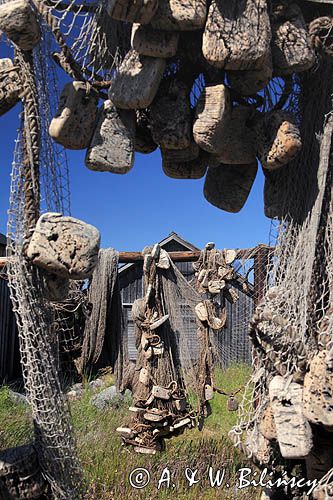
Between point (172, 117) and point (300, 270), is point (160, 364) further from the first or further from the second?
point (172, 117)

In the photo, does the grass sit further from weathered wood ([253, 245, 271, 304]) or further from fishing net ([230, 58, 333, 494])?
weathered wood ([253, 245, 271, 304])

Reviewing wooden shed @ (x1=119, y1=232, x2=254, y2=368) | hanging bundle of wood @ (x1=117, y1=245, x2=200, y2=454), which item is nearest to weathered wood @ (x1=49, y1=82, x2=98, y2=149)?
hanging bundle of wood @ (x1=117, y1=245, x2=200, y2=454)

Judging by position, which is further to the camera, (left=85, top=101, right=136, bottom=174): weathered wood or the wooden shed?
the wooden shed

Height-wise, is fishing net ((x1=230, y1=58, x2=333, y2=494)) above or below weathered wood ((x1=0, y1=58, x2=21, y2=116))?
below

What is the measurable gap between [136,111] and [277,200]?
2.04ft

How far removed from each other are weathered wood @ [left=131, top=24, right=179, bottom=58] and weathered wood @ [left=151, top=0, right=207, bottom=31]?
4 centimetres

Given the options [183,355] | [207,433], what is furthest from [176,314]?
[207,433]

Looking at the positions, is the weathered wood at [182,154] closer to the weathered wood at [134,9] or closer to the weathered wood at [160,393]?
the weathered wood at [134,9]

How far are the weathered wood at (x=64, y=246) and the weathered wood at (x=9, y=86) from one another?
1.54 feet

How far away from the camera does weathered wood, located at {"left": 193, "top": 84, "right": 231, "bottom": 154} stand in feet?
5.82

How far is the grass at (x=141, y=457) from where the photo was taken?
305 centimetres

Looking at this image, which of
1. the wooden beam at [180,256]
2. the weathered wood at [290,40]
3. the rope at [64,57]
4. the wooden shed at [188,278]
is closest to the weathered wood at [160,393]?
the wooden beam at [180,256]

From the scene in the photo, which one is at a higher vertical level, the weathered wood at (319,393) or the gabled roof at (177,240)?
the gabled roof at (177,240)

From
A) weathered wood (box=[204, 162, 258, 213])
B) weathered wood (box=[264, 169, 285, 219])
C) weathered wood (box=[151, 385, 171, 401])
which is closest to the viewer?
weathered wood (box=[264, 169, 285, 219])
